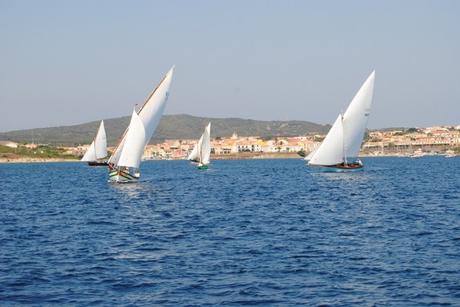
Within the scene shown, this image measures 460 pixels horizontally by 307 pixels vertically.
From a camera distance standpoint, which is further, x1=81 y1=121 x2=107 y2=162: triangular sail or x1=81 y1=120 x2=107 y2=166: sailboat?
x1=81 y1=121 x2=107 y2=162: triangular sail

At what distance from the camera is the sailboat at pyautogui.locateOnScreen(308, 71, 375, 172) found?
9388 centimetres

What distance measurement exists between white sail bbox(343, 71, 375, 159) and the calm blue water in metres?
43.0

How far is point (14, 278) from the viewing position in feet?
79.8

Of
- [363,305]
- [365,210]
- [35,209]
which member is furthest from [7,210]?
[363,305]

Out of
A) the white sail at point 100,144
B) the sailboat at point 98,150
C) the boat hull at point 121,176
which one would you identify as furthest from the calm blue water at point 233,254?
the white sail at point 100,144

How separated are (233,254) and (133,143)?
42.8 meters

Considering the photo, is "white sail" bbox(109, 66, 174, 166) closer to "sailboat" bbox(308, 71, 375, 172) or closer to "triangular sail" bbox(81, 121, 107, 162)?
"sailboat" bbox(308, 71, 375, 172)

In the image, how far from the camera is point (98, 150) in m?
160

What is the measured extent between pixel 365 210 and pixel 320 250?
17.6 meters

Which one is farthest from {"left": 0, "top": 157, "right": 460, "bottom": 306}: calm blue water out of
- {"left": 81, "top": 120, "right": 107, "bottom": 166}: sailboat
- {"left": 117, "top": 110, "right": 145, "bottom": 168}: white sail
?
{"left": 81, "top": 120, "right": 107, "bottom": 166}: sailboat

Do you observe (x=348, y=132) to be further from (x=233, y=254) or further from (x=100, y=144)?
(x=100, y=144)

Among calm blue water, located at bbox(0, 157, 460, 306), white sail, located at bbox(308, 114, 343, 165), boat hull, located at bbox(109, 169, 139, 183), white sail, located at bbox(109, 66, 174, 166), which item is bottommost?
calm blue water, located at bbox(0, 157, 460, 306)

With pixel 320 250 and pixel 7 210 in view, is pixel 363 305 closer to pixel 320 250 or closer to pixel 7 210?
pixel 320 250

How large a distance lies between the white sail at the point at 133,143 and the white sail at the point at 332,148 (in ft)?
102
